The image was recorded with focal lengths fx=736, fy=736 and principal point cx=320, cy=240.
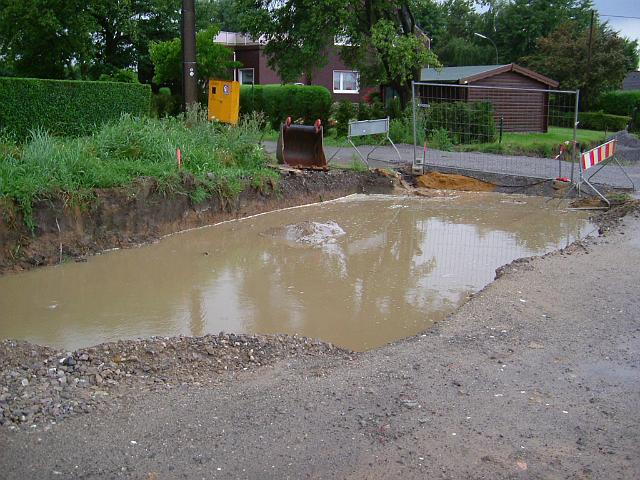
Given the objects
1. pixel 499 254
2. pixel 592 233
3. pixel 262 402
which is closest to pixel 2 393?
pixel 262 402

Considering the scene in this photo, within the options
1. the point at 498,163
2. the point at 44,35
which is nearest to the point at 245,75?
the point at 44,35

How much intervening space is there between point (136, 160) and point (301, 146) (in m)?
5.31

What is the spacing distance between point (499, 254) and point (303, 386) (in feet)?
21.3

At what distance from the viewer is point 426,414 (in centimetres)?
499

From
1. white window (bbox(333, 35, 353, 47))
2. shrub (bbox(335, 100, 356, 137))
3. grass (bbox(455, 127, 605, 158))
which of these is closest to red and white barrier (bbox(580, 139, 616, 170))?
grass (bbox(455, 127, 605, 158))

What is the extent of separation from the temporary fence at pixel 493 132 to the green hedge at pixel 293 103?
4.12 meters

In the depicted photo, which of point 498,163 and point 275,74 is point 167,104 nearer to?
point 275,74

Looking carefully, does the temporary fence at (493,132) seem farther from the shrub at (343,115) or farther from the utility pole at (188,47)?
the utility pole at (188,47)

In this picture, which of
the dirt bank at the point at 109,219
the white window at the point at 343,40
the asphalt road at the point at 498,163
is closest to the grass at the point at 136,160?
the dirt bank at the point at 109,219

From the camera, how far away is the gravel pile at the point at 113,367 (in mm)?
5066

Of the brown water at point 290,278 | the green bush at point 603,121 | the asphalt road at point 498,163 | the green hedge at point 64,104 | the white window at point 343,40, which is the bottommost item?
the brown water at point 290,278

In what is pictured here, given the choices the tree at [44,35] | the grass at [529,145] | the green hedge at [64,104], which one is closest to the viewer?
the green hedge at [64,104]

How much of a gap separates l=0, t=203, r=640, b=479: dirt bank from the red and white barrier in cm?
758

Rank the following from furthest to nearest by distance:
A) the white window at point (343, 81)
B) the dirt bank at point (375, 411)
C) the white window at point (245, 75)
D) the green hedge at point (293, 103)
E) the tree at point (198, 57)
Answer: the white window at point (343, 81), the white window at point (245, 75), the green hedge at point (293, 103), the tree at point (198, 57), the dirt bank at point (375, 411)
